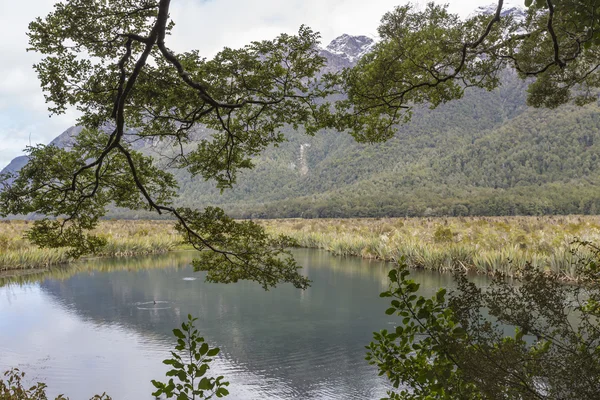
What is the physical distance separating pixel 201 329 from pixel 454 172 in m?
64.6

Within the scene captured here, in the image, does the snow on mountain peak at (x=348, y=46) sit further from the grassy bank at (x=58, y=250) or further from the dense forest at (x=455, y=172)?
the grassy bank at (x=58, y=250)

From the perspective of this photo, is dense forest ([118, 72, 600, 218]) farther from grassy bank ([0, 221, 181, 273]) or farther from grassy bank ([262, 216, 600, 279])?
grassy bank ([0, 221, 181, 273])

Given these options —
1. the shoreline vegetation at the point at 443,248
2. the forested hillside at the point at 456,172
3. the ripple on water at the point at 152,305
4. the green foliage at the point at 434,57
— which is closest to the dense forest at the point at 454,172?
the forested hillside at the point at 456,172

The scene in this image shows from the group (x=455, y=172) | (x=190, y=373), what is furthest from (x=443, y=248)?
(x=455, y=172)

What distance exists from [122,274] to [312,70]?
1319 centimetres

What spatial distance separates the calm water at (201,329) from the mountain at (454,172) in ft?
124

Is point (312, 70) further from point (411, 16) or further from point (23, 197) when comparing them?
point (23, 197)

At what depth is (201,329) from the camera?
876 cm

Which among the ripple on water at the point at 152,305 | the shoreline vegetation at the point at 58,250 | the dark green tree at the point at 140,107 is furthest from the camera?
the shoreline vegetation at the point at 58,250

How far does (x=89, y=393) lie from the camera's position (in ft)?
19.3

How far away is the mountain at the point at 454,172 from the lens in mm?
51938

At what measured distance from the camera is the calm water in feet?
20.3

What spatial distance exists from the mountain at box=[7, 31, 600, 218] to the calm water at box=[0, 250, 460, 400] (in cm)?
3778

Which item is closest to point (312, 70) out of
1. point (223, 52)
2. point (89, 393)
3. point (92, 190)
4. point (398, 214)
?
point (223, 52)
